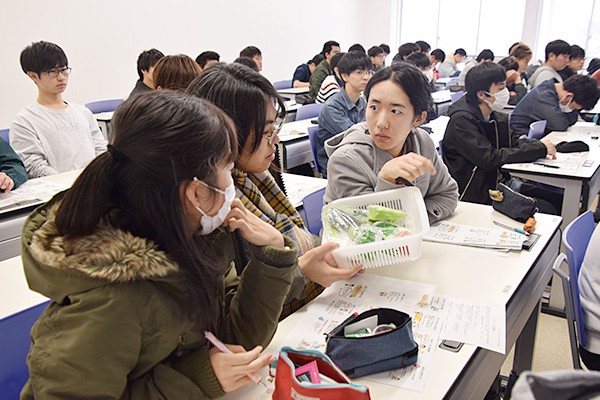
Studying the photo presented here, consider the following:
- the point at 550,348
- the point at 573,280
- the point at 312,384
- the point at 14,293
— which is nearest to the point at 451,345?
the point at 312,384

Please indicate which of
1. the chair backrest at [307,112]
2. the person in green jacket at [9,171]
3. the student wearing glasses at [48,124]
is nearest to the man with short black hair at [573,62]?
the chair backrest at [307,112]

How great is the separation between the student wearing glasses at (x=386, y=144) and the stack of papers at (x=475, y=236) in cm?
10

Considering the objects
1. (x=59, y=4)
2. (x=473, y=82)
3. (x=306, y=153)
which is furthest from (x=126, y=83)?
(x=473, y=82)

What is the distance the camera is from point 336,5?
9.54 m

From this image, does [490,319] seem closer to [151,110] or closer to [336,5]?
[151,110]

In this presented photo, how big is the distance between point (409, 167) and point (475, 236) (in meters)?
0.37

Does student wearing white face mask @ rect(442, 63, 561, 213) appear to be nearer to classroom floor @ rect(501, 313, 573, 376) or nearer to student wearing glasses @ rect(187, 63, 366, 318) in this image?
classroom floor @ rect(501, 313, 573, 376)

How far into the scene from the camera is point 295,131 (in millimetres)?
3850

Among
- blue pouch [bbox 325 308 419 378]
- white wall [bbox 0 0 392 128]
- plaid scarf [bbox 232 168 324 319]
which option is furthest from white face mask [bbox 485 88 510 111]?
white wall [bbox 0 0 392 128]

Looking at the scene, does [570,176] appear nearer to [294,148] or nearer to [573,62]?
[294,148]

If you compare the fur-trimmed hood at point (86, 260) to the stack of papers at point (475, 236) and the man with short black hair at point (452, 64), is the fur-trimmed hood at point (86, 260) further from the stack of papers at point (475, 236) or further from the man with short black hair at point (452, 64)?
the man with short black hair at point (452, 64)

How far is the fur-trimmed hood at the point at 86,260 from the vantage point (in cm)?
75

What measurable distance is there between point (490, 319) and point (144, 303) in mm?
828

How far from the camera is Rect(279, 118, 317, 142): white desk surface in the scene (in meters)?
3.66
